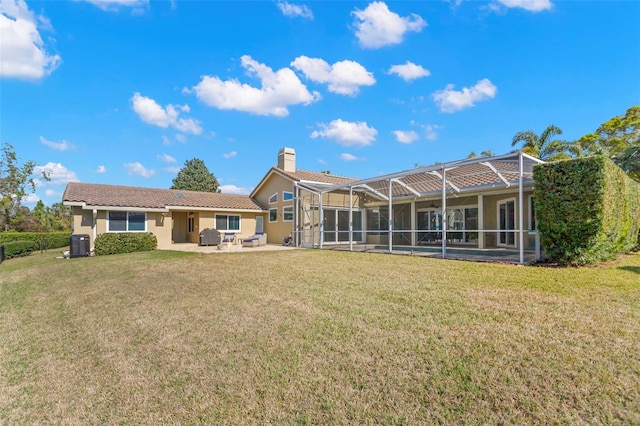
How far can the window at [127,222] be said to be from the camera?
18422mm

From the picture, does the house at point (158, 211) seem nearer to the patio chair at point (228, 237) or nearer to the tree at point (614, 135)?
the patio chair at point (228, 237)

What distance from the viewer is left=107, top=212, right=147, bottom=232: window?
60.4 ft

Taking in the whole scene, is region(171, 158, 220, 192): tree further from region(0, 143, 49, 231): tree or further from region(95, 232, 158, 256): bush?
region(95, 232, 158, 256): bush

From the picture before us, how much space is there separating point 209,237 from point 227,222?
2566 mm

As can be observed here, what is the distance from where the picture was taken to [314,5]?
42.4 feet

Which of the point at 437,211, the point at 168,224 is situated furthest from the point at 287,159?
the point at 437,211

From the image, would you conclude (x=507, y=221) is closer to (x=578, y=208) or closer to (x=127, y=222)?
(x=578, y=208)

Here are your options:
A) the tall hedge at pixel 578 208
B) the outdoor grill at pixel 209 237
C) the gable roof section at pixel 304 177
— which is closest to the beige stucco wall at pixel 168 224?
the outdoor grill at pixel 209 237

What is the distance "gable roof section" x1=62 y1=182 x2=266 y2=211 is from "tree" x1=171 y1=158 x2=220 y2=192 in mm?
26115

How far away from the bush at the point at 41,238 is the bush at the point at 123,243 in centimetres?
629

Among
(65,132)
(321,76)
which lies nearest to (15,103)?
(65,132)

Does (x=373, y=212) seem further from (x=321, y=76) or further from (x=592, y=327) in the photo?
(x=592, y=327)

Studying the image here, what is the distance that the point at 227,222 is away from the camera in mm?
23828

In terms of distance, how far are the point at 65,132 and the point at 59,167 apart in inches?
539
